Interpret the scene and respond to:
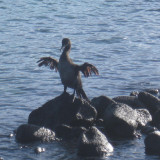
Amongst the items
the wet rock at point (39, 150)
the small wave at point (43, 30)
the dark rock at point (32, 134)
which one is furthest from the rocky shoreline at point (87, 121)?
the small wave at point (43, 30)

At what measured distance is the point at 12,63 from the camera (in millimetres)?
19984

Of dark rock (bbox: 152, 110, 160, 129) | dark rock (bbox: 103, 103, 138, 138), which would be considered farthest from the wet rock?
dark rock (bbox: 152, 110, 160, 129)

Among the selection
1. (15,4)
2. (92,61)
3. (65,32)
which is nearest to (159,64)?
(92,61)

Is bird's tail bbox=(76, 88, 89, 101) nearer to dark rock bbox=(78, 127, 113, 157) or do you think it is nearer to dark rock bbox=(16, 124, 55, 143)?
dark rock bbox=(16, 124, 55, 143)

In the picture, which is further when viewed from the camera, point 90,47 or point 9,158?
point 90,47

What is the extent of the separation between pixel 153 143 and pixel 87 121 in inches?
76.6

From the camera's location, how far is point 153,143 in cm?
1226

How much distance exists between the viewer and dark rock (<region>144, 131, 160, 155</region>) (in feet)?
40.1

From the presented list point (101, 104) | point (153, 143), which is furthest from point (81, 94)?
point (153, 143)

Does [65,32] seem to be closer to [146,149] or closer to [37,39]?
[37,39]

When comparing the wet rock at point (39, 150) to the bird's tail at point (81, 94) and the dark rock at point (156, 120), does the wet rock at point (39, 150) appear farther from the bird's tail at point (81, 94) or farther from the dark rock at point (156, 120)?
the dark rock at point (156, 120)

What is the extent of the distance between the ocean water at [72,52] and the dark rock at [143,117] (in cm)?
54

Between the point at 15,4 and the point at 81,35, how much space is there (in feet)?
24.9

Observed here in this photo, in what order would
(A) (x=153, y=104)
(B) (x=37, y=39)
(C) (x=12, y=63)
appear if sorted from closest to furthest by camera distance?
(A) (x=153, y=104)
(C) (x=12, y=63)
(B) (x=37, y=39)
